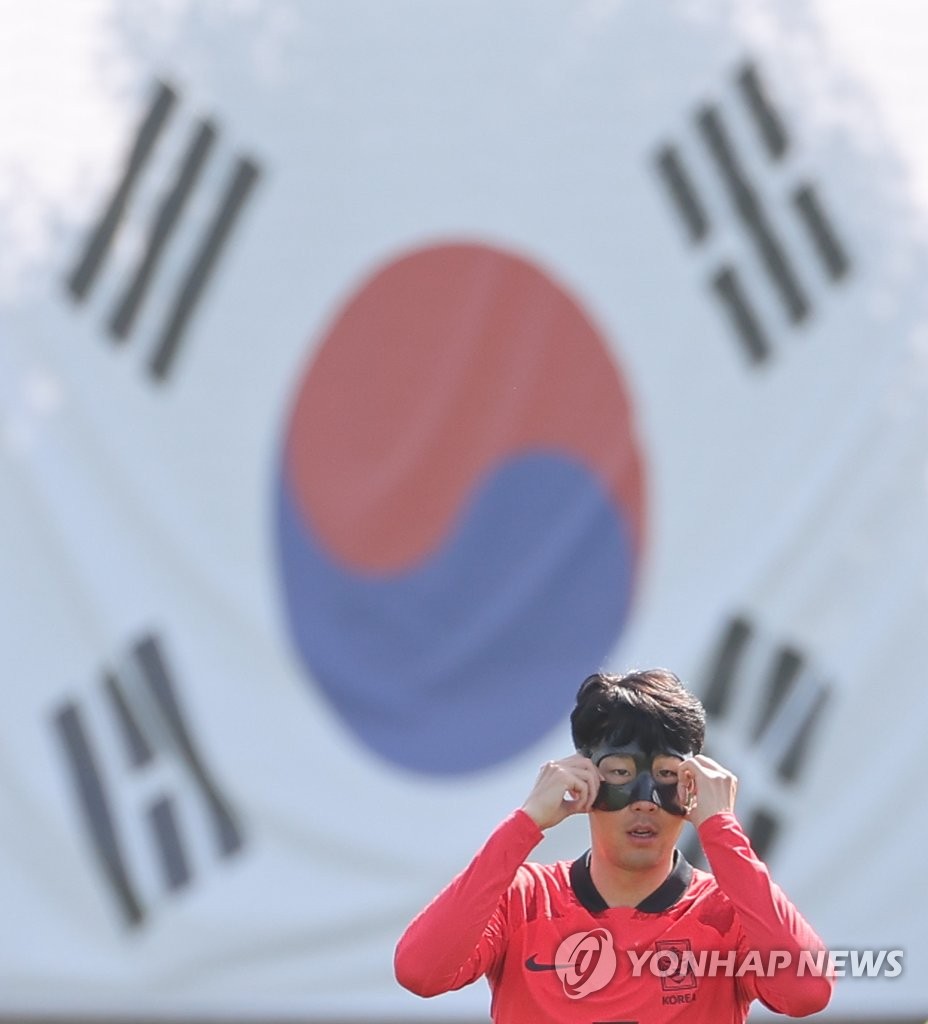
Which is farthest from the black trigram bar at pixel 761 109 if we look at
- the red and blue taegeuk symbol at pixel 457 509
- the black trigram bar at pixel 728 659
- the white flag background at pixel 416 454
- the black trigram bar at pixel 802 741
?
the black trigram bar at pixel 802 741

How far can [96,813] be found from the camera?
3273 millimetres

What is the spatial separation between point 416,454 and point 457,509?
12 cm

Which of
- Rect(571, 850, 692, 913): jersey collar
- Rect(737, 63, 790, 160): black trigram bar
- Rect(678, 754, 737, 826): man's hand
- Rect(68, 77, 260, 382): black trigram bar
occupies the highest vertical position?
Rect(737, 63, 790, 160): black trigram bar

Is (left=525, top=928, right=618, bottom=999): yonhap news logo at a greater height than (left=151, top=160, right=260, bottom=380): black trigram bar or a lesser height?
lesser

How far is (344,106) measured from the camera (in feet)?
10.9

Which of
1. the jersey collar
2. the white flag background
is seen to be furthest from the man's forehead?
the white flag background

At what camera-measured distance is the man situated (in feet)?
4.92

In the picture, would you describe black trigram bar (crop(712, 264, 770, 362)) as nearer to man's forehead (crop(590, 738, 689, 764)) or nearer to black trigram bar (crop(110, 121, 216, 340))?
black trigram bar (crop(110, 121, 216, 340))

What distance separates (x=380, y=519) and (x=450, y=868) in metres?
0.62

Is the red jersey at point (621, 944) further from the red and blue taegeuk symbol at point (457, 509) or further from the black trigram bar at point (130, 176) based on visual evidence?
the black trigram bar at point (130, 176)

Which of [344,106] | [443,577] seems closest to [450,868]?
[443,577]

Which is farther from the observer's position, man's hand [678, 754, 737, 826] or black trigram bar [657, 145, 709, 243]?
black trigram bar [657, 145, 709, 243]

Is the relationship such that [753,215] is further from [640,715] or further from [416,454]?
[640,715]

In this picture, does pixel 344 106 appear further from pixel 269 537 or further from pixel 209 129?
pixel 269 537
